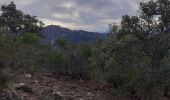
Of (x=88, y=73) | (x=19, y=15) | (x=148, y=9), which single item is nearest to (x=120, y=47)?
(x=148, y=9)

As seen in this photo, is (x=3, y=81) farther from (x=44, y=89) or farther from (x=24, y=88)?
(x=44, y=89)

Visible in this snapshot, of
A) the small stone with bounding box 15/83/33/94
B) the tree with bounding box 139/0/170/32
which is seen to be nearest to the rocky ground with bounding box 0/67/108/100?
the small stone with bounding box 15/83/33/94

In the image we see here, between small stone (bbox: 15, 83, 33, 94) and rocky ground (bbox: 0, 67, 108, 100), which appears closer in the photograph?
rocky ground (bbox: 0, 67, 108, 100)

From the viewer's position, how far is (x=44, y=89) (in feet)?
80.6

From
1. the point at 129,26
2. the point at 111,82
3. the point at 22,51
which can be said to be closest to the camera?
the point at 129,26

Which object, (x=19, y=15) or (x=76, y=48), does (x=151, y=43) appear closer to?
(x=76, y=48)

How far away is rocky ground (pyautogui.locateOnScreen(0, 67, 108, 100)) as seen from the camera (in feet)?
67.8

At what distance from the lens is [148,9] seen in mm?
19250

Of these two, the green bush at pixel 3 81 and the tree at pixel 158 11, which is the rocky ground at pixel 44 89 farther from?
the tree at pixel 158 11

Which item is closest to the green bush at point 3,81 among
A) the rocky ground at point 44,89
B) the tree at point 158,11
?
the rocky ground at point 44,89

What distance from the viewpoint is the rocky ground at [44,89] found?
2066 cm

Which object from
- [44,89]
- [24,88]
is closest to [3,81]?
[24,88]

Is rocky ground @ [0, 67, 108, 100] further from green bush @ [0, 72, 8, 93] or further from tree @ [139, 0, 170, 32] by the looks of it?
tree @ [139, 0, 170, 32]

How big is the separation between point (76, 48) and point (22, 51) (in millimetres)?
5376
